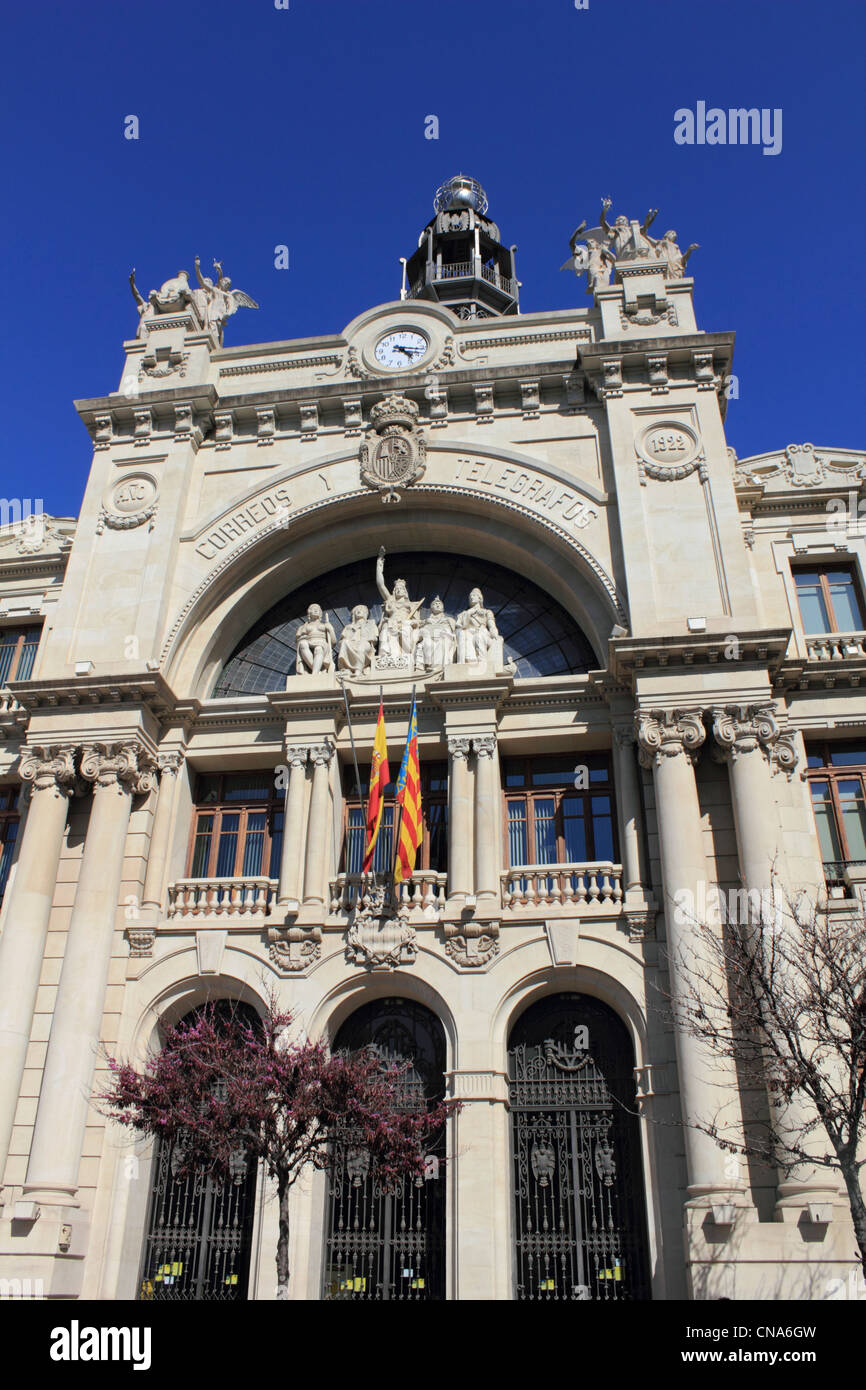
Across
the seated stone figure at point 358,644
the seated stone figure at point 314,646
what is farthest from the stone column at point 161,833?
the seated stone figure at point 358,644

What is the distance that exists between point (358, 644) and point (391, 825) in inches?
171

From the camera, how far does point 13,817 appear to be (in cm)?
2478

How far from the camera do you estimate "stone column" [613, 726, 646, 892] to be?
2080 centimetres

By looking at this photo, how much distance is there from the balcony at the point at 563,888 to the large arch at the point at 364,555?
5.05m

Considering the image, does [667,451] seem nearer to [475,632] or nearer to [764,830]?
[475,632]

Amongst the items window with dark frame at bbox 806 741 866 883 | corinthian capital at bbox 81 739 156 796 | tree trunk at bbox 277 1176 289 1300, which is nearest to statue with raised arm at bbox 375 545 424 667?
corinthian capital at bbox 81 739 156 796

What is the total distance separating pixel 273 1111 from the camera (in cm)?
1594

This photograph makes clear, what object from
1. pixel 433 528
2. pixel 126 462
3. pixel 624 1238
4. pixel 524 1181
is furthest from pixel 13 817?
pixel 624 1238

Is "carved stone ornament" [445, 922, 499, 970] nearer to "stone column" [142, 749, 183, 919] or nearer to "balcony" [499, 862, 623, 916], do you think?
"balcony" [499, 862, 623, 916]

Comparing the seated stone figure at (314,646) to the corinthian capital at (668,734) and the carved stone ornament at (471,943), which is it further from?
the corinthian capital at (668,734)

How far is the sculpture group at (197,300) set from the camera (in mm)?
29812

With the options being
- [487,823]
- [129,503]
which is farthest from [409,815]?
[129,503]
